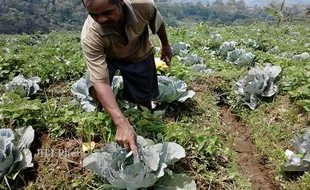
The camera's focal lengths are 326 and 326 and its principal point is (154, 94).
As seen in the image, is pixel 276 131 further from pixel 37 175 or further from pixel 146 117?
pixel 37 175

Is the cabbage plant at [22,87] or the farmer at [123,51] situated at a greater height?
the farmer at [123,51]

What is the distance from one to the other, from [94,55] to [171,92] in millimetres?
1456

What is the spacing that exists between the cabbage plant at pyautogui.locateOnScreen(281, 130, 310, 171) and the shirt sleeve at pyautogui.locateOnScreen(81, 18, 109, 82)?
175 centimetres

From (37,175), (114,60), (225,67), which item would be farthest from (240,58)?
(37,175)

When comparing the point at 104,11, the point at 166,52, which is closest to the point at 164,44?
the point at 166,52

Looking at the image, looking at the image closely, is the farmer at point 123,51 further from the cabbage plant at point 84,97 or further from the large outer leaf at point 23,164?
the large outer leaf at point 23,164

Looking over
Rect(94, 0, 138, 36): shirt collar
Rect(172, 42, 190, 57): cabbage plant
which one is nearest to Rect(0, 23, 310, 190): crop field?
Rect(94, 0, 138, 36): shirt collar

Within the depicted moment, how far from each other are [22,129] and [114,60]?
3.41 ft

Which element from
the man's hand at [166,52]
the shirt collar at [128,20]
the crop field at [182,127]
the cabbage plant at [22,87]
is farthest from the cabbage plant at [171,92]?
the cabbage plant at [22,87]

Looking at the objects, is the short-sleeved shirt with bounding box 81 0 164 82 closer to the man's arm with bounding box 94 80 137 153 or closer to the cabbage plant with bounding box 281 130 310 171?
the man's arm with bounding box 94 80 137 153

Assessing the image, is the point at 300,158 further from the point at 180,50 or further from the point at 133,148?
the point at 180,50

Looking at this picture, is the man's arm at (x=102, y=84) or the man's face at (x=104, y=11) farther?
the man's arm at (x=102, y=84)

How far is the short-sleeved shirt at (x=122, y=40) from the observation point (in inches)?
101

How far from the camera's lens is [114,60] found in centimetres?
316
